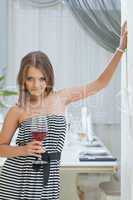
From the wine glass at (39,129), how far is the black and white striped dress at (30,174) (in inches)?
0.5

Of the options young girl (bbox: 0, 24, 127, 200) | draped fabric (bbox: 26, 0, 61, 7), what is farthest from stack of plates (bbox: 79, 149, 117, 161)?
draped fabric (bbox: 26, 0, 61, 7)

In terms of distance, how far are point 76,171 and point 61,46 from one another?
1.14 m

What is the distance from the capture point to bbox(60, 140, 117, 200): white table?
1508mm

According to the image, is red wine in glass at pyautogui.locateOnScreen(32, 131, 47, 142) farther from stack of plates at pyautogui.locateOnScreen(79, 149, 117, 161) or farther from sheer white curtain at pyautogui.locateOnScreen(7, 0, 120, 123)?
sheer white curtain at pyautogui.locateOnScreen(7, 0, 120, 123)

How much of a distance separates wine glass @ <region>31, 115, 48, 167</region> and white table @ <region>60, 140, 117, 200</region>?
478 millimetres

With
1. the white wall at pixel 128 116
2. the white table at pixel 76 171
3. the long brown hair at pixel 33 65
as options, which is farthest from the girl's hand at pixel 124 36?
the white table at pixel 76 171

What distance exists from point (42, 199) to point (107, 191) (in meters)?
0.78

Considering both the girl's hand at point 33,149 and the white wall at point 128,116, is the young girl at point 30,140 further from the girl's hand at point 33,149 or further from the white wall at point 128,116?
the white wall at point 128,116

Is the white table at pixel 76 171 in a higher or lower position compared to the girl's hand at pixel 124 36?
lower

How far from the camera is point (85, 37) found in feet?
8.07

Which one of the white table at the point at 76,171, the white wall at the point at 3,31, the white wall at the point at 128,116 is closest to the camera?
the white wall at the point at 128,116

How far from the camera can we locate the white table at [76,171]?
4.95 feet

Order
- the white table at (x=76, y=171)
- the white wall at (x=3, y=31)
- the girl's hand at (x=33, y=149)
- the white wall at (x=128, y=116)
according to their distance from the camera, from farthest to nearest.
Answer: the white wall at (x=3, y=31)
the white table at (x=76, y=171)
the girl's hand at (x=33, y=149)
the white wall at (x=128, y=116)

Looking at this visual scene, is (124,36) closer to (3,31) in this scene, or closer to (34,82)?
(34,82)
